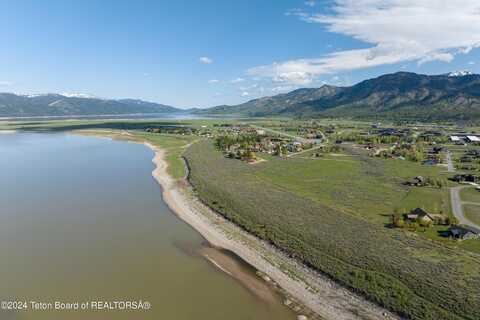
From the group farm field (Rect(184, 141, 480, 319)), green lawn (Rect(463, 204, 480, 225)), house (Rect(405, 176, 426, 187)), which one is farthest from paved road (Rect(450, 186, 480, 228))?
house (Rect(405, 176, 426, 187))

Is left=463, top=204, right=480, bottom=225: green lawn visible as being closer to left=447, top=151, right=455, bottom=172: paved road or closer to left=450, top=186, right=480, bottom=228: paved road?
left=450, top=186, right=480, bottom=228: paved road

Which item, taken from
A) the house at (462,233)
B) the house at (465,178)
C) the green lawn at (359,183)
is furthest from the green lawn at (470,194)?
the house at (462,233)

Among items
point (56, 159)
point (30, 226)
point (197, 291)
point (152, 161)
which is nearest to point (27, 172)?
point (56, 159)

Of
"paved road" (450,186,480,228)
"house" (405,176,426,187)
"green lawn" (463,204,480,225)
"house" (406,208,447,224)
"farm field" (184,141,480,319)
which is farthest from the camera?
"house" (405,176,426,187)

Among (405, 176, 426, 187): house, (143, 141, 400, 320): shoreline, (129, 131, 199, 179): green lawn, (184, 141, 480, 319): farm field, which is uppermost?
(129, 131, 199, 179): green lawn

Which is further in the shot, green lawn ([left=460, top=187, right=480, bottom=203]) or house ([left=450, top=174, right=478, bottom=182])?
house ([left=450, top=174, right=478, bottom=182])

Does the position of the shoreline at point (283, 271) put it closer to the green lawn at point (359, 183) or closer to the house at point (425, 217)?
the green lawn at point (359, 183)

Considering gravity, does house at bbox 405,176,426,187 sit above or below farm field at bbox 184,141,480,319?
above
